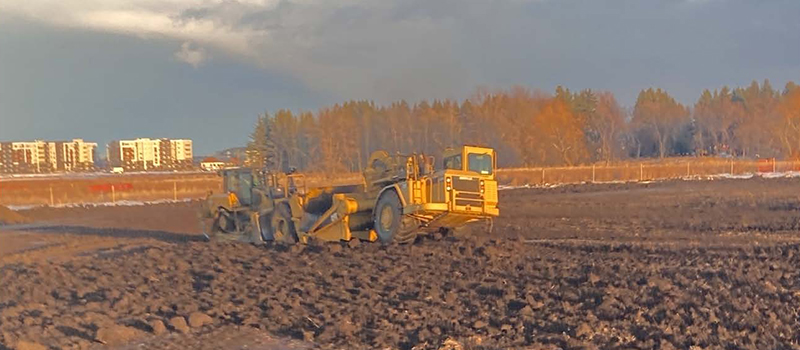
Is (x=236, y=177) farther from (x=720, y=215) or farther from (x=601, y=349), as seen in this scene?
(x=601, y=349)

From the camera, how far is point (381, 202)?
1788cm

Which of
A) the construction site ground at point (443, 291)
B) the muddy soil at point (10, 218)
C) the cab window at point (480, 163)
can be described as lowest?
the muddy soil at point (10, 218)

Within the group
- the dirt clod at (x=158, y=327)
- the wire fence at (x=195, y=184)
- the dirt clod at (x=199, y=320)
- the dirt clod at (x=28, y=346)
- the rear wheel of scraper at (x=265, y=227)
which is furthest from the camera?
the wire fence at (x=195, y=184)

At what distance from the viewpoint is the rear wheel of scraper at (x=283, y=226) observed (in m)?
19.7

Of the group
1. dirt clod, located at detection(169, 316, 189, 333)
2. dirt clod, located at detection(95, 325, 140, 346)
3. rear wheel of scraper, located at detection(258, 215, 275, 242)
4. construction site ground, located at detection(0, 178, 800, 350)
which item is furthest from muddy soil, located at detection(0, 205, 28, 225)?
dirt clod, located at detection(95, 325, 140, 346)

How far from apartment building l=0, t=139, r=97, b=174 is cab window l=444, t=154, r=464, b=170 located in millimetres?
45736

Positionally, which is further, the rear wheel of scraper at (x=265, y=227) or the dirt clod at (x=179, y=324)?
the rear wheel of scraper at (x=265, y=227)

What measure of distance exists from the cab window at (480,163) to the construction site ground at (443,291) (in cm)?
164

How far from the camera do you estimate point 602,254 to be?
49.2 feet

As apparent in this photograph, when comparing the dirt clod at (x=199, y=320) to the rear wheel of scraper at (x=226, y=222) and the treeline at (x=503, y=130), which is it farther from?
the treeline at (x=503, y=130)

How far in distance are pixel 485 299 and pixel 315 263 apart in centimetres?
560

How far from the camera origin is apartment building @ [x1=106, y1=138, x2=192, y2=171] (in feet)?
235

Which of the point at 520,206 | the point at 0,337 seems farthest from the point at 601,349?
the point at 520,206

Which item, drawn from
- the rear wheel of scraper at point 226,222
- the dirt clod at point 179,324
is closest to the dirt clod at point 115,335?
the dirt clod at point 179,324
